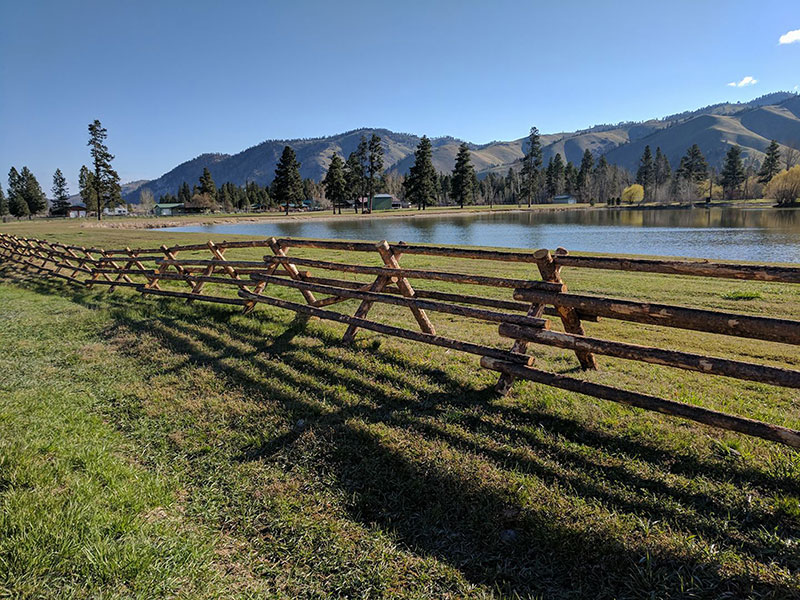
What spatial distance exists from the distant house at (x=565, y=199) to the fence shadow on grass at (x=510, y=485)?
14347 cm

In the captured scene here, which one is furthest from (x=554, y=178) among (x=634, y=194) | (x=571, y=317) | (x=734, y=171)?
(x=571, y=317)

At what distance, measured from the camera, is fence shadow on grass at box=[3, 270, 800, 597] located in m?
2.58

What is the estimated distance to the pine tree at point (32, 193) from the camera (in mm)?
95981

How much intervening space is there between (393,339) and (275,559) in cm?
402

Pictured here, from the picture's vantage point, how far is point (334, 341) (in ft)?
21.7

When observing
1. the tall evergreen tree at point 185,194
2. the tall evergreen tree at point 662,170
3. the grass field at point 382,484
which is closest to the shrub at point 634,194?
the tall evergreen tree at point 662,170

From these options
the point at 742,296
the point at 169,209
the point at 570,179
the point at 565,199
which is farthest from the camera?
the point at 570,179

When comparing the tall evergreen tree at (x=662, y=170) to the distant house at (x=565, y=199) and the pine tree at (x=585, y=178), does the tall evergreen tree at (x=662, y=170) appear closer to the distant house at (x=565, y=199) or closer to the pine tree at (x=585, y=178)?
the pine tree at (x=585, y=178)

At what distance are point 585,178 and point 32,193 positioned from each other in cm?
14605

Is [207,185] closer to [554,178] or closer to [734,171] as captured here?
[554,178]

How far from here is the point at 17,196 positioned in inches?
3649

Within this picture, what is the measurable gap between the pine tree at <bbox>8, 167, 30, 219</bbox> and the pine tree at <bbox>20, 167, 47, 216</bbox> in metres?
0.79

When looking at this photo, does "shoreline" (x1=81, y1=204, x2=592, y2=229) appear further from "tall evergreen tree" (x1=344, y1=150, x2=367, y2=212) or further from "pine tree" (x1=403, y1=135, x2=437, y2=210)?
"tall evergreen tree" (x1=344, y1=150, x2=367, y2=212)

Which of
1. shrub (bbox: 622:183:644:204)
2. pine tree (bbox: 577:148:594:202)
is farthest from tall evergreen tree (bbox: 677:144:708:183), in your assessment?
pine tree (bbox: 577:148:594:202)
